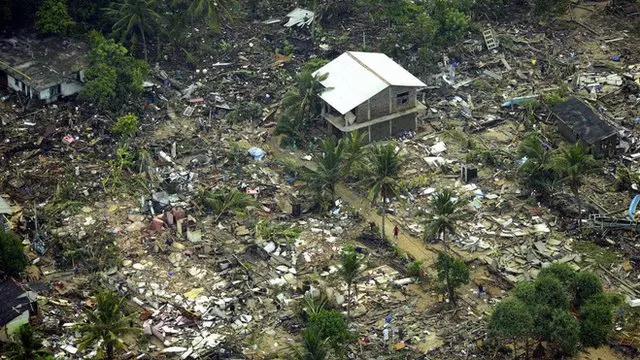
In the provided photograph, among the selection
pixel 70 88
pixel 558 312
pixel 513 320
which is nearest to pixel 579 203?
pixel 558 312

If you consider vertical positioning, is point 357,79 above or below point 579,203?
above

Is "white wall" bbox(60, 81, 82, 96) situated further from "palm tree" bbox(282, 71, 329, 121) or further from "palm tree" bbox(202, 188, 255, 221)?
"palm tree" bbox(202, 188, 255, 221)

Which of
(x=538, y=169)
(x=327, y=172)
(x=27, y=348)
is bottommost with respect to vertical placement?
(x=538, y=169)

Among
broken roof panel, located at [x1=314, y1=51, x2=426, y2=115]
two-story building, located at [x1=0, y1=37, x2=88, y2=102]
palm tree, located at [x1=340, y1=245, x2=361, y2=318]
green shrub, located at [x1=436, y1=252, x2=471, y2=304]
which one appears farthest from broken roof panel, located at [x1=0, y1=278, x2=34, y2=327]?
broken roof panel, located at [x1=314, y1=51, x2=426, y2=115]

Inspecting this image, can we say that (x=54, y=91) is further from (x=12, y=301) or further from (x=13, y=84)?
(x=12, y=301)

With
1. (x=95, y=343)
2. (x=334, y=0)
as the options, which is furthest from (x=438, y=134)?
(x=95, y=343)

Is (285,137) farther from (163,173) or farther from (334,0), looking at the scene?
(334,0)

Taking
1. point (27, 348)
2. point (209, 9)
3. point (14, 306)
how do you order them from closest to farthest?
point (27, 348), point (14, 306), point (209, 9)
